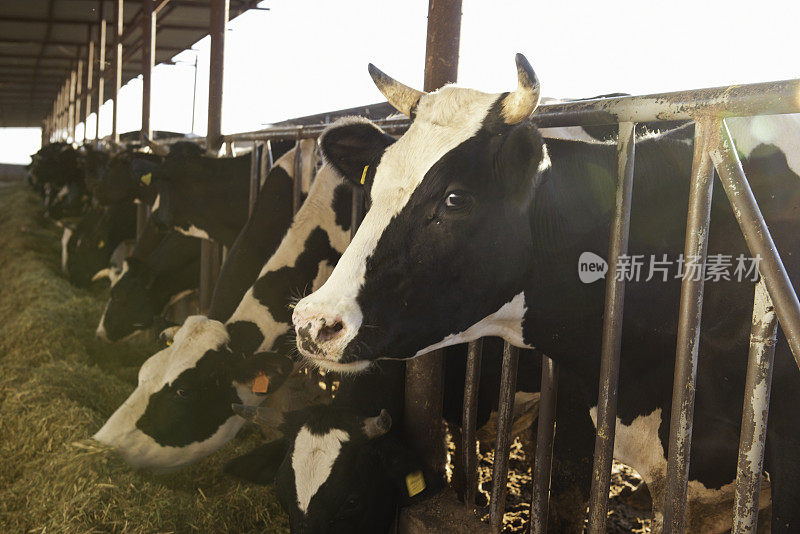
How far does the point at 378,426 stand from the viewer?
2.55 metres

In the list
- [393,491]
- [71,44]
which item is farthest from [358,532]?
[71,44]

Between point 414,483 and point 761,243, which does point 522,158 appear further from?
point 414,483

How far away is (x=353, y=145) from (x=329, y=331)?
92 cm

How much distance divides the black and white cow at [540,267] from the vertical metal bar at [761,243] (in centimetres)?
47

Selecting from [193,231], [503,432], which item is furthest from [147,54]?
[503,432]

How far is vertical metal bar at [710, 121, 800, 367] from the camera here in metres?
1.35

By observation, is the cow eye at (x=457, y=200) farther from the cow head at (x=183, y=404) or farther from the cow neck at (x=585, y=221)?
the cow head at (x=183, y=404)

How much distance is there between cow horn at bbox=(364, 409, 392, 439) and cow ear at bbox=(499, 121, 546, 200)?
1.12 meters

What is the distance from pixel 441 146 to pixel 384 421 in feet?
3.91

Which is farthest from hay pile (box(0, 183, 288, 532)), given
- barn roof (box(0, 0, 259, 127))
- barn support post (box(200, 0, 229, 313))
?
barn roof (box(0, 0, 259, 127))

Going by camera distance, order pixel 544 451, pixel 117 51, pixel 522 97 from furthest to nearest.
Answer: pixel 117 51 < pixel 544 451 < pixel 522 97

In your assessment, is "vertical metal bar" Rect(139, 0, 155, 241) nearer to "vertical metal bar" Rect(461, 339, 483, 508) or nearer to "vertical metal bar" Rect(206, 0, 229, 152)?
"vertical metal bar" Rect(206, 0, 229, 152)

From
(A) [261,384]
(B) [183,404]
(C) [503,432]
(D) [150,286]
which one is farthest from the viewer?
(D) [150,286]

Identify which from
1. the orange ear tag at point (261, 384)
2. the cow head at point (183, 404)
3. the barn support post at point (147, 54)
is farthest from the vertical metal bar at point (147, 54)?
the orange ear tag at point (261, 384)
